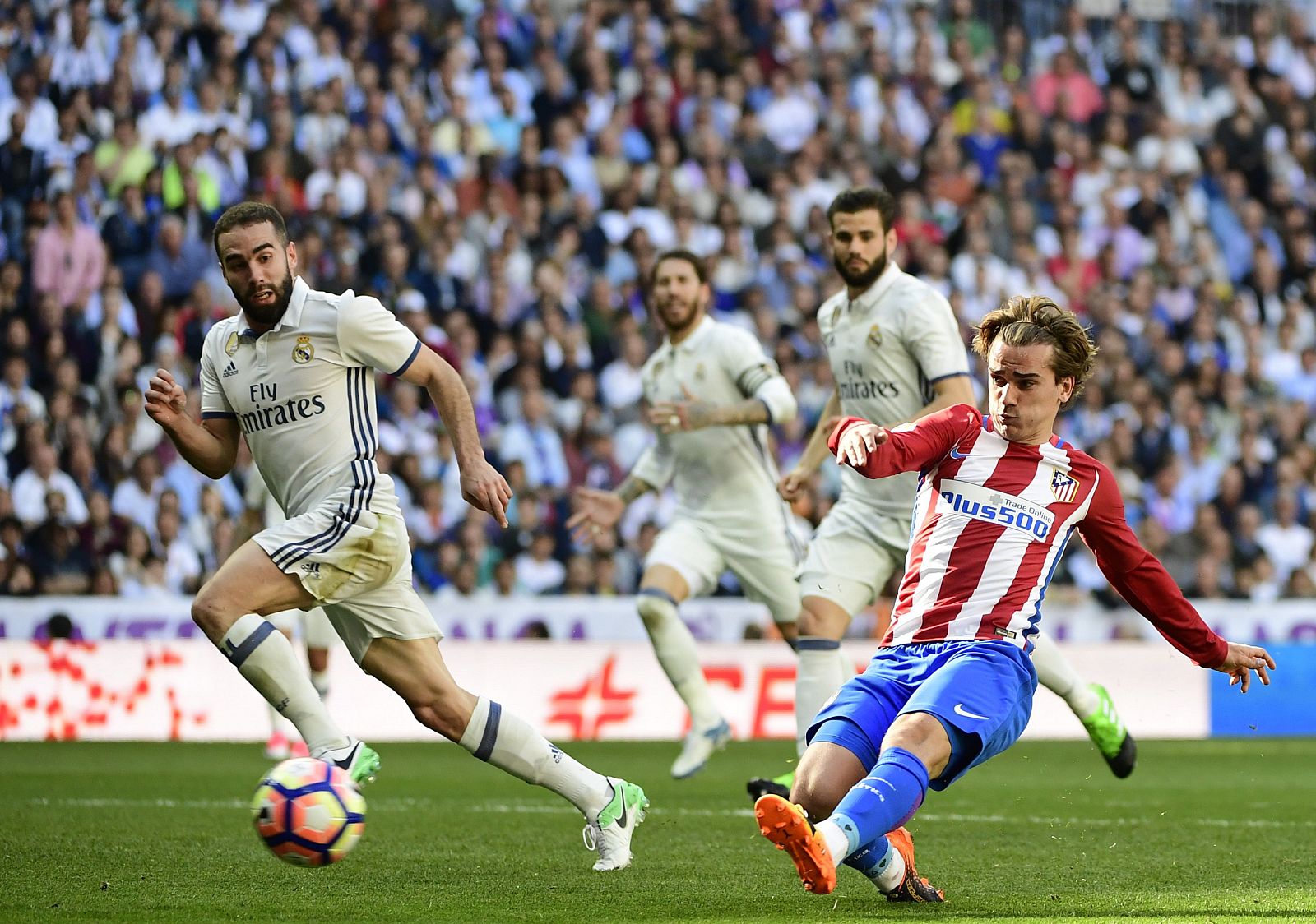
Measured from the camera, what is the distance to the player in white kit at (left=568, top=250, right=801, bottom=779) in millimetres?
9625

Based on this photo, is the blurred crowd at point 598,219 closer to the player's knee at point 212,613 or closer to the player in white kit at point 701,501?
the player in white kit at point 701,501

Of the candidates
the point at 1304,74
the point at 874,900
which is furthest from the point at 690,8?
the point at 874,900

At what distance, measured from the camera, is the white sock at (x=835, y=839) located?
4566mm

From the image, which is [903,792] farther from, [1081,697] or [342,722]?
[342,722]

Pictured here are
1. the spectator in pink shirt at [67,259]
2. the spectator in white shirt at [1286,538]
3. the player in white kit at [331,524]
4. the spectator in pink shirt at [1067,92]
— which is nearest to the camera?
the player in white kit at [331,524]

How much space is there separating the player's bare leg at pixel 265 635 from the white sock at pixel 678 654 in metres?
A: 3.47

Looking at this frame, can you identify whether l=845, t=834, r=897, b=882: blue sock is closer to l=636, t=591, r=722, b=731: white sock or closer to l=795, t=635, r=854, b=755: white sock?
l=795, t=635, r=854, b=755: white sock

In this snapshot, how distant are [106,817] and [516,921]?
131 inches

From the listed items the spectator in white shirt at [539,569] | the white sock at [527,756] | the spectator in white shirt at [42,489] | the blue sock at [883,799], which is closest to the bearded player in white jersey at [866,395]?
the white sock at [527,756]

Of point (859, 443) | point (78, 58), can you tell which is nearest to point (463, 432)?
point (859, 443)

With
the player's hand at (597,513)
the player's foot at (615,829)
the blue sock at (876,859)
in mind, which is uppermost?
the player's hand at (597,513)

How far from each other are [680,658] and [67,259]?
23.8ft

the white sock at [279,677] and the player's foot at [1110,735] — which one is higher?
the white sock at [279,677]

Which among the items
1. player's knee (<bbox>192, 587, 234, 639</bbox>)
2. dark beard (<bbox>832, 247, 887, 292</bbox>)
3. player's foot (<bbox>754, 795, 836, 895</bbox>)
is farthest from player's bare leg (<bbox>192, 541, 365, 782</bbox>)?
dark beard (<bbox>832, 247, 887, 292</bbox>)
